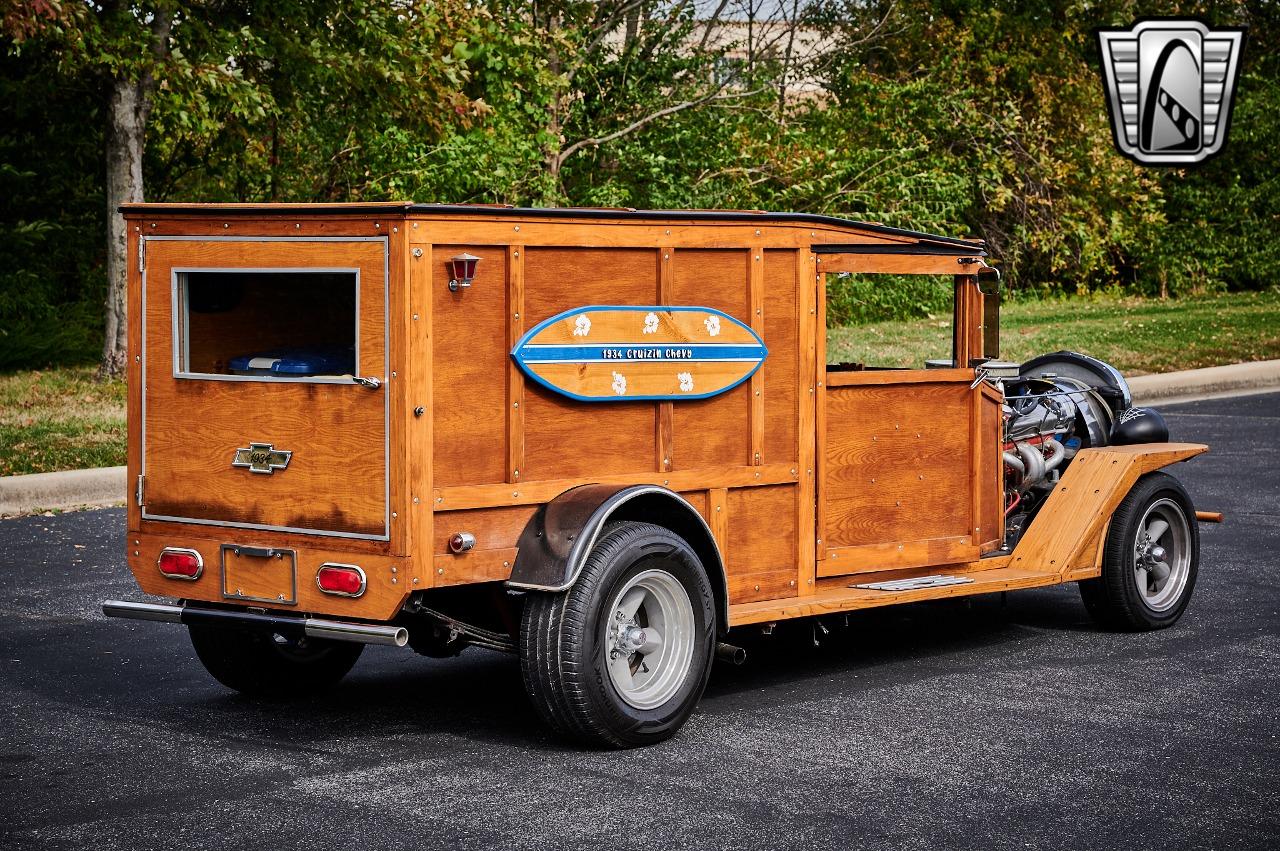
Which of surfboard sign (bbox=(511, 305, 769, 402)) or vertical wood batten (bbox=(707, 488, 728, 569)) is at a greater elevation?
surfboard sign (bbox=(511, 305, 769, 402))

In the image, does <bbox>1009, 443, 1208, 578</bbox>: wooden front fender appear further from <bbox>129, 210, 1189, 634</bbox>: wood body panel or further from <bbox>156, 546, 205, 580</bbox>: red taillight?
<bbox>156, 546, 205, 580</bbox>: red taillight

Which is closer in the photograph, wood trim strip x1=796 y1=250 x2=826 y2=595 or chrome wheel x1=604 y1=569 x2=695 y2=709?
chrome wheel x1=604 y1=569 x2=695 y2=709

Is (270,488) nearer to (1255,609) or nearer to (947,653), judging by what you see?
(947,653)

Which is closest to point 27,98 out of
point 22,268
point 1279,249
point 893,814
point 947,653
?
point 22,268

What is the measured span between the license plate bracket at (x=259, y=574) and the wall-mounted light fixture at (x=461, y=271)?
1111mm

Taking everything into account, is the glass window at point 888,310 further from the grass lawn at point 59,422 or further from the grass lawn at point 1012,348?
the grass lawn at point 59,422

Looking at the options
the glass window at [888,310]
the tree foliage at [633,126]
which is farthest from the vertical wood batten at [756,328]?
the glass window at [888,310]

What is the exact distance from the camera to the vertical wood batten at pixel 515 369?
19.5ft

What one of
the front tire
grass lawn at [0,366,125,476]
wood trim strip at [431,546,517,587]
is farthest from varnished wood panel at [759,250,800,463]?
grass lawn at [0,366,125,476]

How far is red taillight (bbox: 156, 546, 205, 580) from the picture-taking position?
20.3ft

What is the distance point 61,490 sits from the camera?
1185 centimetres

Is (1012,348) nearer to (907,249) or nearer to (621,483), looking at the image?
(907,249)

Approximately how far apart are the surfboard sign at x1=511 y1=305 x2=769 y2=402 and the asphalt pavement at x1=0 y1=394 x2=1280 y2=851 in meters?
1.28

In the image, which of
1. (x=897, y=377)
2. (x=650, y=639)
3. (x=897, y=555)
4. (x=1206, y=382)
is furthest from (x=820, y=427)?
(x=1206, y=382)
